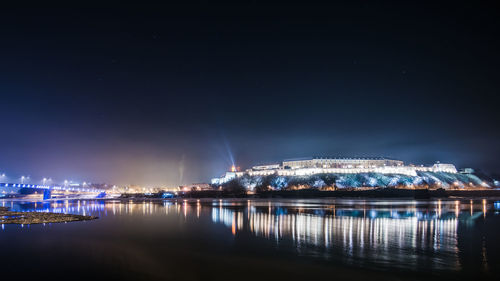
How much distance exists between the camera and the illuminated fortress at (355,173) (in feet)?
448

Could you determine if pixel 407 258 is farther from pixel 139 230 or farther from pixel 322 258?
pixel 139 230

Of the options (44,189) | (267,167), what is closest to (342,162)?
(267,167)

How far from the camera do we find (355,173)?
5837 inches

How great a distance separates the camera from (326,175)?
470ft

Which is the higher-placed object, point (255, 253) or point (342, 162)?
point (342, 162)

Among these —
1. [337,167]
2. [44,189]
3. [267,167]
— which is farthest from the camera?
[267,167]

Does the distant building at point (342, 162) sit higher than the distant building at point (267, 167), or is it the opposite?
the distant building at point (342, 162)

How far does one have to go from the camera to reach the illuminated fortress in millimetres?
136625

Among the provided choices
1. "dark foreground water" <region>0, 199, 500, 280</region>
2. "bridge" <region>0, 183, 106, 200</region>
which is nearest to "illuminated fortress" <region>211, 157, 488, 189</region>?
"bridge" <region>0, 183, 106, 200</region>

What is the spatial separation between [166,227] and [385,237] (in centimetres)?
1234

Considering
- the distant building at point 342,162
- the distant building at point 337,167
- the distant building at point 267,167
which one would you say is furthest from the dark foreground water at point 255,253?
the distant building at point 267,167

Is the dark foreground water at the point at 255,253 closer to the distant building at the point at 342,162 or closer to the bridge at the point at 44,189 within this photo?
the bridge at the point at 44,189

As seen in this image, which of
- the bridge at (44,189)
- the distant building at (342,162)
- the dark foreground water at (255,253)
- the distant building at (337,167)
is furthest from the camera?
the distant building at (342,162)

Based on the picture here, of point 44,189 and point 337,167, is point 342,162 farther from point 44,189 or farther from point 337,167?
point 44,189
